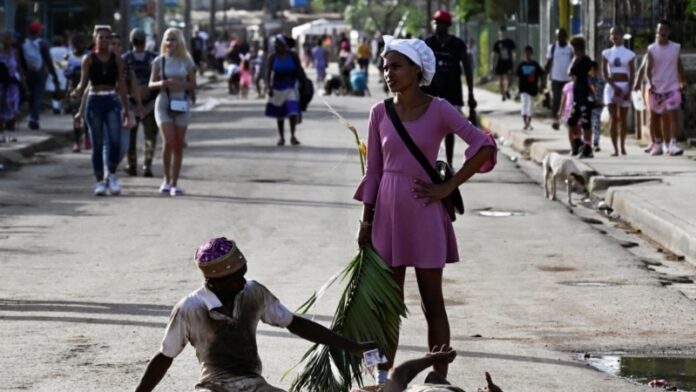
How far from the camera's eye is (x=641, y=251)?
48.2 feet

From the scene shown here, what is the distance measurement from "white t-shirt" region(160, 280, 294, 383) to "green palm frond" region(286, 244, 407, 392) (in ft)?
2.94

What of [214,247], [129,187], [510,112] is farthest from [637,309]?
[510,112]

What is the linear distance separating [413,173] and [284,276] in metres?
4.68

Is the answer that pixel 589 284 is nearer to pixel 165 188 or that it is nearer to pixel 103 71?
pixel 165 188

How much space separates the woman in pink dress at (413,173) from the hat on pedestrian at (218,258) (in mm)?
1500

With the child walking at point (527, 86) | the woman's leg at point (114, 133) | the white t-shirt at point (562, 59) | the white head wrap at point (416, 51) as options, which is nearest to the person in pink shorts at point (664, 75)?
the white t-shirt at point (562, 59)

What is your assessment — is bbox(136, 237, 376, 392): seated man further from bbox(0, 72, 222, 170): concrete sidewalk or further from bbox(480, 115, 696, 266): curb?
bbox(0, 72, 222, 170): concrete sidewalk

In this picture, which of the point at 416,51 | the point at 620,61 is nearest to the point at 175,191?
the point at 620,61

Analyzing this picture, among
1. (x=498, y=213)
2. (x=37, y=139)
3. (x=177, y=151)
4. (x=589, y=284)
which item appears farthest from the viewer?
(x=37, y=139)

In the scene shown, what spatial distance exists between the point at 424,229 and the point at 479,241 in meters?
7.06

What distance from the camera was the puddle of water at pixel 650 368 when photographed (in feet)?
28.7

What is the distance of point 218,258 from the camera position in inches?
255

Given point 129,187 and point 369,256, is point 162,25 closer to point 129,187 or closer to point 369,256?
point 129,187

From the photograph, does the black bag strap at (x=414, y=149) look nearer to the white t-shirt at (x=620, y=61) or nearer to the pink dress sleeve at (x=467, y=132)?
the pink dress sleeve at (x=467, y=132)
